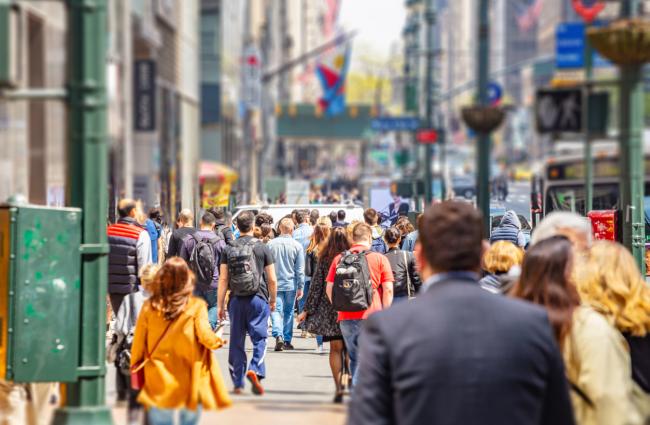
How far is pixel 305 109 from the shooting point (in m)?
109

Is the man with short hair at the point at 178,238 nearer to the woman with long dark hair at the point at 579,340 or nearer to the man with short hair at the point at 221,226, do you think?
the man with short hair at the point at 221,226

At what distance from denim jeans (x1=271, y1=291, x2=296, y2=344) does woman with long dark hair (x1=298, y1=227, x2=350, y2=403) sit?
3.67m

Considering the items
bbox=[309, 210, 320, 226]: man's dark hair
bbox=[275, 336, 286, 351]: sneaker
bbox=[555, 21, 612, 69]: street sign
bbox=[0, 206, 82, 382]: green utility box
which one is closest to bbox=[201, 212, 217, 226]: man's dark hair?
bbox=[275, 336, 286, 351]: sneaker

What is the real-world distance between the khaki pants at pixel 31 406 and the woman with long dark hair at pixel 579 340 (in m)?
4.55

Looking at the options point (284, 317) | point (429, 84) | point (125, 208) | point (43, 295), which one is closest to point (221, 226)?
point (284, 317)

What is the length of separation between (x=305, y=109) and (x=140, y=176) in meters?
74.2

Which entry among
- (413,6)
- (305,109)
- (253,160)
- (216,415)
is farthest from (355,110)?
(216,415)

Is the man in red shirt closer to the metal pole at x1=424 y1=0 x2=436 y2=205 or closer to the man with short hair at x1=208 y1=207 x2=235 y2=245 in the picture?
the man with short hair at x1=208 y1=207 x2=235 y2=245

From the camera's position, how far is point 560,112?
1150 cm

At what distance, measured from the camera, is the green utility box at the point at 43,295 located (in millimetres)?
8625

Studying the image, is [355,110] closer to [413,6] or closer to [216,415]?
[413,6]

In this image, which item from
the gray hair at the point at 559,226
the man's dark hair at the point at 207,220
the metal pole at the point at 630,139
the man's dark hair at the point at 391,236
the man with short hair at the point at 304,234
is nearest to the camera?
the gray hair at the point at 559,226

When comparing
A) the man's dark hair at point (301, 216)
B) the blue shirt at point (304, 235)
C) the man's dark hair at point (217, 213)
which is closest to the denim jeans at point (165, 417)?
the man's dark hair at point (217, 213)

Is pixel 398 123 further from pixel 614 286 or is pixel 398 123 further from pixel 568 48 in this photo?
pixel 614 286
